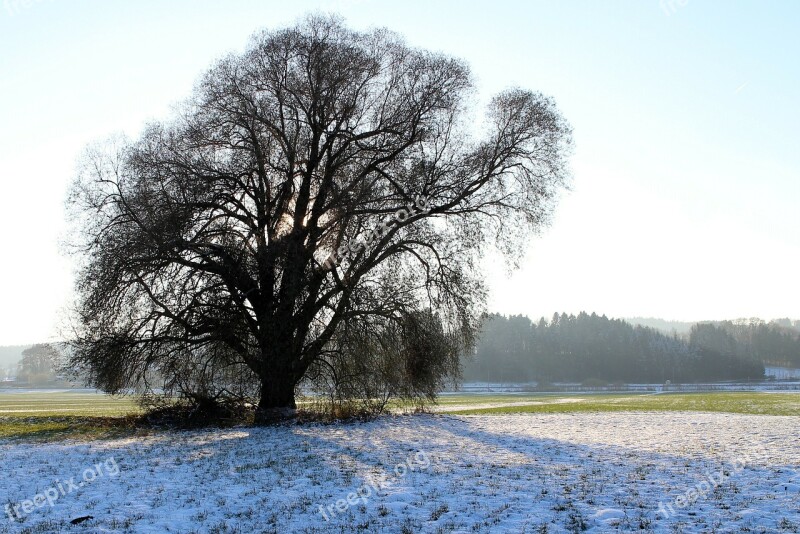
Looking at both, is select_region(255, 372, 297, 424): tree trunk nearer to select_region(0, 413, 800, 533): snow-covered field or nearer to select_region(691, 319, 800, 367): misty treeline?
select_region(0, 413, 800, 533): snow-covered field

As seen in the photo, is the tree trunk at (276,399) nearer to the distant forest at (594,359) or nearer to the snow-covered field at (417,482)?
the snow-covered field at (417,482)

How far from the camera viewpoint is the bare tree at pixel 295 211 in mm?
22047

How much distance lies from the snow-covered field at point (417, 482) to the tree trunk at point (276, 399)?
12.5 ft

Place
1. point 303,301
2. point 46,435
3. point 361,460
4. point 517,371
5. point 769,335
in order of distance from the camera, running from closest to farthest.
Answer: point 361,460 < point 46,435 < point 303,301 < point 517,371 < point 769,335

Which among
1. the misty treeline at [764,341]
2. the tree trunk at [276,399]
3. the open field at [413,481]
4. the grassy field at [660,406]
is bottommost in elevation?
the grassy field at [660,406]

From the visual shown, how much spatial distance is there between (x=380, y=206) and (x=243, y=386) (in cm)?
896

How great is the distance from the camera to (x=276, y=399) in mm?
23641

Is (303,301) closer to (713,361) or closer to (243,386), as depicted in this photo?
(243,386)

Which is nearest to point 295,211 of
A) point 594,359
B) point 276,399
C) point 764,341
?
point 276,399

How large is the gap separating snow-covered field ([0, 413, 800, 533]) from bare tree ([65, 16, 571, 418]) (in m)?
4.86

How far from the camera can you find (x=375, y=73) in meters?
24.4

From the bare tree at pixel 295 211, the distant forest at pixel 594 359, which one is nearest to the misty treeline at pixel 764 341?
the distant forest at pixel 594 359

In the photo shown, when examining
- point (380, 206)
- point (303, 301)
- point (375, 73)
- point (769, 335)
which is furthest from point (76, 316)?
point (769, 335)

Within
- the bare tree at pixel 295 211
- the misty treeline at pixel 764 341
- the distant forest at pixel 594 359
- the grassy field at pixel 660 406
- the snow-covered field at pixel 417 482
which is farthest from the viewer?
the misty treeline at pixel 764 341
